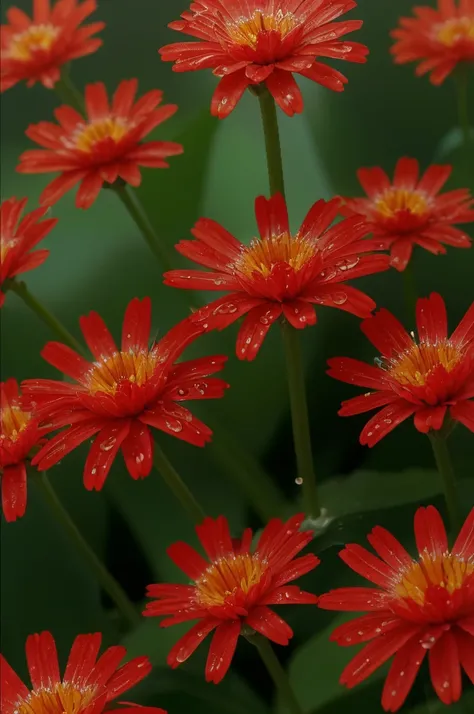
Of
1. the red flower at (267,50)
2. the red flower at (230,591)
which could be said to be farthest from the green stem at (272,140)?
the red flower at (230,591)

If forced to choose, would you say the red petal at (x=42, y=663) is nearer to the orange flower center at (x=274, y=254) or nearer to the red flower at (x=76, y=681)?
the red flower at (x=76, y=681)

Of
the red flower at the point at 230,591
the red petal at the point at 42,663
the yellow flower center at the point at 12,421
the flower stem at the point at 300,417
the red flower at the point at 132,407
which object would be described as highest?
the yellow flower center at the point at 12,421

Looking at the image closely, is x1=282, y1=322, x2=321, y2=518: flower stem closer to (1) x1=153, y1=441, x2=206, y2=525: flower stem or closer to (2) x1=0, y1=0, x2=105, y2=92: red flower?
(1) x1=153, y1=441, x2=206, y2=525: flower stem

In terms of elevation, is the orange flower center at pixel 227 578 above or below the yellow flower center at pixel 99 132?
below

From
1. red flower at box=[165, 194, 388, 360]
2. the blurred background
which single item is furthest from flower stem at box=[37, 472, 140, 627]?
red flower at box=[165, 194, 388, 360]

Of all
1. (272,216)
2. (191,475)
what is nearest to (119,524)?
(191,475)

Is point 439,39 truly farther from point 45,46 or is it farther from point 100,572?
point 100,572

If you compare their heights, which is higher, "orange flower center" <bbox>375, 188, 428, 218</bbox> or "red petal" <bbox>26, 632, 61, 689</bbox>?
"orange flower center" <bbox>375, 188, 428, 218</bbox>
